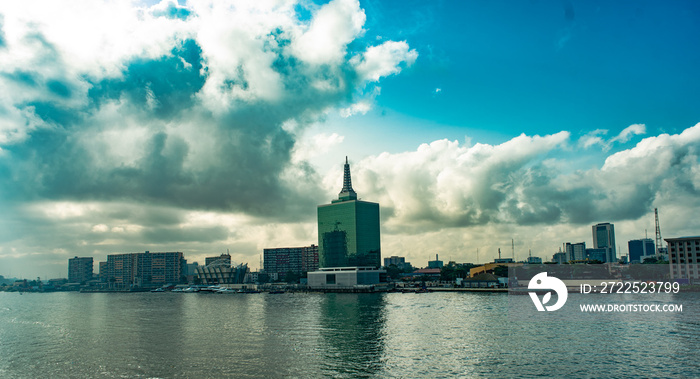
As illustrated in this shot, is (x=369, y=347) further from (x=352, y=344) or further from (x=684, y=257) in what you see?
(x=684, y=257)

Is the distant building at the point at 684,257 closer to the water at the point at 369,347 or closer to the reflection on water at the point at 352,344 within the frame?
the water at the point at 369,347

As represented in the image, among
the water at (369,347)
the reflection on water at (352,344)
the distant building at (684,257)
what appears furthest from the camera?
the distant building at (684,257)

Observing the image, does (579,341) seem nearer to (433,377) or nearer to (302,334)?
(433,377)

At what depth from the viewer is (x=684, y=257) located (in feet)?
566

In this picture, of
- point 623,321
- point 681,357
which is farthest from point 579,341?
point 623,321

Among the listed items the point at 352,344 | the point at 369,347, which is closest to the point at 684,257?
the point at 352,344

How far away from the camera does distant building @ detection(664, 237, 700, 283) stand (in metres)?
166

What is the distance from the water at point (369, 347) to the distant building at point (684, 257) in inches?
4225

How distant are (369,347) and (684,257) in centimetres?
16701

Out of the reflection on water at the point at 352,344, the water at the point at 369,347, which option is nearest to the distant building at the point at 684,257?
the water at the point at 369,347

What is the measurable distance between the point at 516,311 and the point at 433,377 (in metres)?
51.8

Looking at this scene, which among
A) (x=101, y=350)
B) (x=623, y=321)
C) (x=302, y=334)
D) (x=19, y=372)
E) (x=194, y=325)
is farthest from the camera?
(x=194, y=325)

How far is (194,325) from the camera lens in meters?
74.6

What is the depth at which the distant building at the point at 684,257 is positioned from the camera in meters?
166
